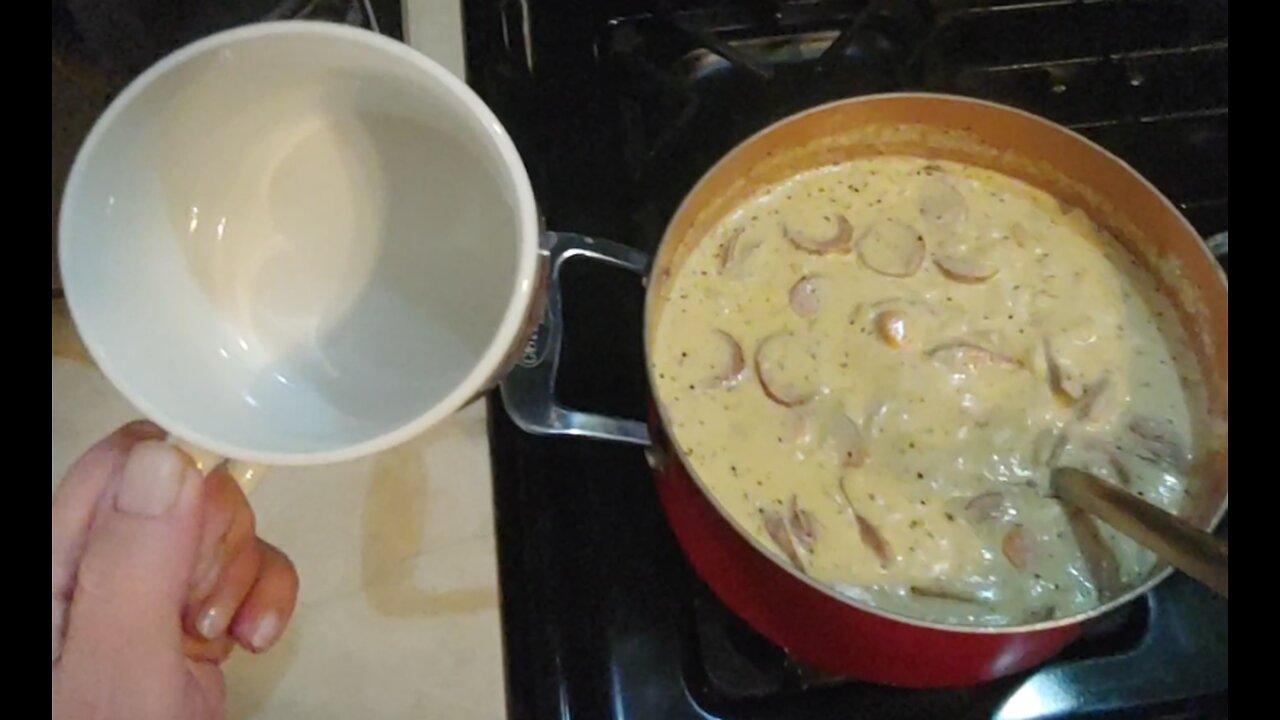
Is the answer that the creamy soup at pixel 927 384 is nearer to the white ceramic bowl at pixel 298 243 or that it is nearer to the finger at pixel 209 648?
the white ceramic bowl at pixel 298 243

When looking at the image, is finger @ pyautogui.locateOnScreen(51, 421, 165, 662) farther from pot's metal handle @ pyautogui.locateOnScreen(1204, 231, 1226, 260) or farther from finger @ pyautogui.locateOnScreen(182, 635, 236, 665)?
pot's metal handle @ pyautogui.locateOnScreen(1204, 231, 1226, 260)

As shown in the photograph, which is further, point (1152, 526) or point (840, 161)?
point (840, 161)

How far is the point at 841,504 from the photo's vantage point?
2.15 ft

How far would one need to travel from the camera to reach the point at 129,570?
0.55m

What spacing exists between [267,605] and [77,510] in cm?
11

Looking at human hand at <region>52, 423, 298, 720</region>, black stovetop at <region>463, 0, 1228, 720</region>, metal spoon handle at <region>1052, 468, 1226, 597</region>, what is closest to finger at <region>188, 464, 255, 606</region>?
human hand at <region>52, 423, 298, 720</region>

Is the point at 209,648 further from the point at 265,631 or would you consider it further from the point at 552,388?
the point at 552,388

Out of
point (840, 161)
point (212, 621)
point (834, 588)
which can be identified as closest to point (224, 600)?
point (212, 621)

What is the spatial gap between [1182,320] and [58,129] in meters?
0.68

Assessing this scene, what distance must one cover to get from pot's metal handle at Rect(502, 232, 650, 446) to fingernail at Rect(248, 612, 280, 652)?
17 cm

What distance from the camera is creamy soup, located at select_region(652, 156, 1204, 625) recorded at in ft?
2.12

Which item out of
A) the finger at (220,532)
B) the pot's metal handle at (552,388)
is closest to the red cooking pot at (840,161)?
the pot's metal handle at (552,388)
